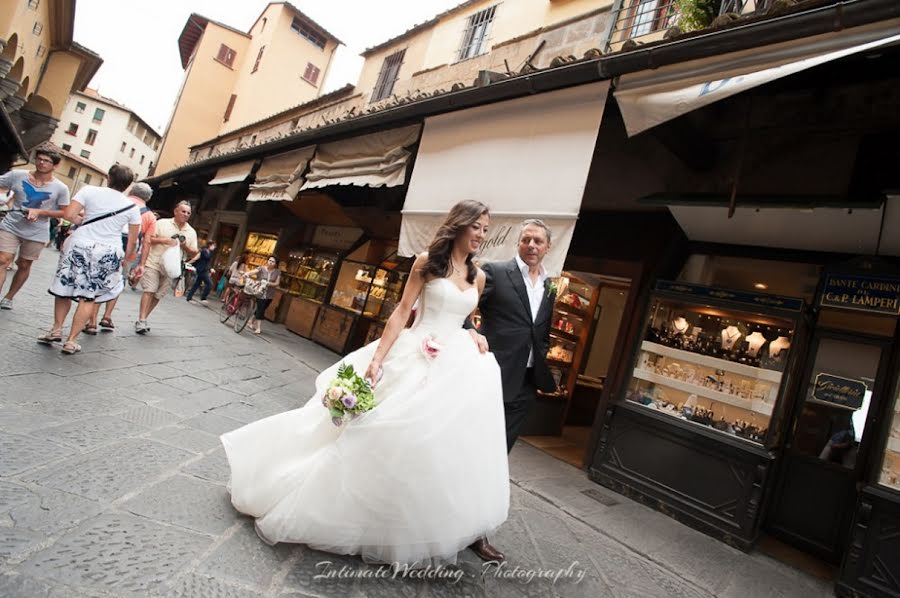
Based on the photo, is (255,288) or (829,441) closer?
(829,441)

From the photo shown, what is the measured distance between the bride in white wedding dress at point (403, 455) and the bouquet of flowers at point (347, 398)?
5cm

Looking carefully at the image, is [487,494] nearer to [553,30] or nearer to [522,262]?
[522,262]

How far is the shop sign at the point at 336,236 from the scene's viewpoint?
1160 cm

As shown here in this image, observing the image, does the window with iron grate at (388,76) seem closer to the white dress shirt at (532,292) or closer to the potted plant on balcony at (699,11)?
the potted plant on balcony at (699,11)

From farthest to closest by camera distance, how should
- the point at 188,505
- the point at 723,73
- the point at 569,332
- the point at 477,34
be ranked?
the point at 477,34, the point at 569,332, the point at 723,73, the point at 188,505

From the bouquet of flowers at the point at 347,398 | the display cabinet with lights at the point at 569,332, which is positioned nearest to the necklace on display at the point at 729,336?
the display cabinet with lights at the point at 569,332

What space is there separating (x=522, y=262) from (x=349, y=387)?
1458 millimetres

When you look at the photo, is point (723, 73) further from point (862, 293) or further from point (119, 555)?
point (119, 555)

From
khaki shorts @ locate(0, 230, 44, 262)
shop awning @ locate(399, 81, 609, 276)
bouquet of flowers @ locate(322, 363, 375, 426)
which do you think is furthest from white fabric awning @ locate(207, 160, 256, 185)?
bouquet of flowers @ locate(322, 363, 375, 426)

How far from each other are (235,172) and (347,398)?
10.3m

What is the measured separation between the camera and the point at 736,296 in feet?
16.0

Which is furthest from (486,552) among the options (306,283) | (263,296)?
(306,283)

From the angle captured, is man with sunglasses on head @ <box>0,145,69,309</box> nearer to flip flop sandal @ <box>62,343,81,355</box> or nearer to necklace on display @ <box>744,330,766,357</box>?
flip flop sandal @ <box>62,343,81,355</box>

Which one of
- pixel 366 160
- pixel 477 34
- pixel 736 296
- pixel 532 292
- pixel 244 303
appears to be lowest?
pixel 244 303
